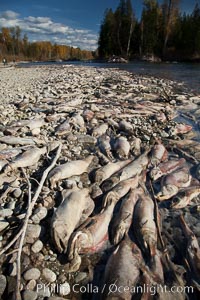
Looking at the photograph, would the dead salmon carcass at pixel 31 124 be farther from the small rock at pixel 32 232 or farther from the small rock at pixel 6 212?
the small rock at pixel 32 232

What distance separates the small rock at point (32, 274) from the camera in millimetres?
2561

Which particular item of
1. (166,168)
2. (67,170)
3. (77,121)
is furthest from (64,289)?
(77,121)

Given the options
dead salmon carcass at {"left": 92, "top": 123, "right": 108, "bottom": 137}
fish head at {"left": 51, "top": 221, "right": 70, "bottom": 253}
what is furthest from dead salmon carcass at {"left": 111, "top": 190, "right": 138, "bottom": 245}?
dead salmon carcass at {"left": 92, "top": 123, "right": 108, "bottom": 137}

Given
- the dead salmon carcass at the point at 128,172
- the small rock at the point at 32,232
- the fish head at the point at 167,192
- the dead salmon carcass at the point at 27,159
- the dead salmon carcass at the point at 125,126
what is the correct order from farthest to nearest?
the dead salmon carcass at the point at 125,126 → the dead salmon carcass at the point at 27,159 → the dead salmon carcass at the point at 128,172 → the fish head at the point at 167,192 → the small rock at the point at 32,232

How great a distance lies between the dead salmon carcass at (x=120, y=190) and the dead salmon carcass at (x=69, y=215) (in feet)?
0.89

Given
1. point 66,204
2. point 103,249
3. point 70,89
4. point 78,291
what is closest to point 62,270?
point 78,291

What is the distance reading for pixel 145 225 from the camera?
3.05 meters

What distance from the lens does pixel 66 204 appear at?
10.9 ft

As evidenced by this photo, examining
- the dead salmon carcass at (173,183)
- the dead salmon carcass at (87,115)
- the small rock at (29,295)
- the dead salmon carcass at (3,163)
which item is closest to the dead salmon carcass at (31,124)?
the dead salmon carcass at (87,115)

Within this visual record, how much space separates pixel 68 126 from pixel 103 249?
4339 millimetres

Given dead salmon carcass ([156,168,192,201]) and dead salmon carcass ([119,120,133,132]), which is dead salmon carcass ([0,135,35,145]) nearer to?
dead salmon carcass ([119,120,133,132])

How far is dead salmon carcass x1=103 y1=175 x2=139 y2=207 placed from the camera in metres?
3.55

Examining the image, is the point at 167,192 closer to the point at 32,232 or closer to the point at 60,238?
the point at 60,238

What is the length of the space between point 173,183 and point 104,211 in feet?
5.01
